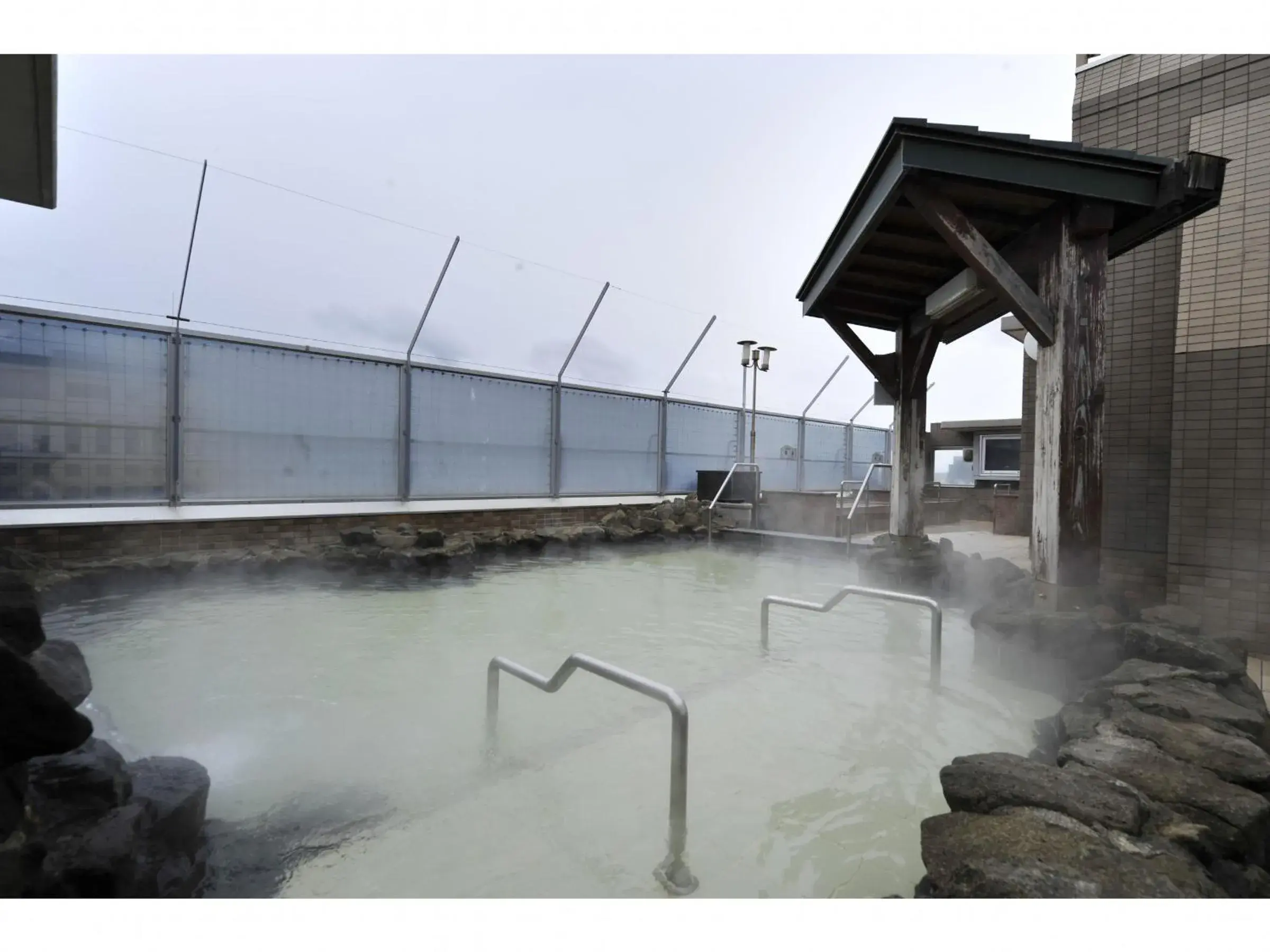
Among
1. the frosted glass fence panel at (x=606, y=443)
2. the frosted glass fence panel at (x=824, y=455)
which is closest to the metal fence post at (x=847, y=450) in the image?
the frosted glass fence panel at (x=824, y=455)

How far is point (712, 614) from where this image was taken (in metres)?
4.63

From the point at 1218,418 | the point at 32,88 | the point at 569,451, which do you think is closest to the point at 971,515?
the point at 569,451

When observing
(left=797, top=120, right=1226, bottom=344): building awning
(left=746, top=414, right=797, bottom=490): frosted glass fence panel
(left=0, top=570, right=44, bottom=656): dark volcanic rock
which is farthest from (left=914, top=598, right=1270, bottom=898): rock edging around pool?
(left=746, top=414, right=797, bottom=490): frosted glass fence panel

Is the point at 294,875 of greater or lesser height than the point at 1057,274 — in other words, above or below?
below

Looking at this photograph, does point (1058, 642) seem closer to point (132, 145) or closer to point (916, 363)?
point (916, 363)

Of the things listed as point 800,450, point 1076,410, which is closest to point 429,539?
point 1076,410

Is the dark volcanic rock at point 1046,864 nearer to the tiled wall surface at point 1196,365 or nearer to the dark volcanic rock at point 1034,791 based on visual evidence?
the dark volcanic rock at point 1034,791

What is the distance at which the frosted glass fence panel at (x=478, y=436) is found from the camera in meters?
8.02

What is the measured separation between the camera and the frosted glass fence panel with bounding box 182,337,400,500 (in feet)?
21.0

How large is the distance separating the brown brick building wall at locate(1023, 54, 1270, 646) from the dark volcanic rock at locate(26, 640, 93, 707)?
5.24m

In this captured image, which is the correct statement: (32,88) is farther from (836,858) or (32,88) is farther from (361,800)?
(836,858)

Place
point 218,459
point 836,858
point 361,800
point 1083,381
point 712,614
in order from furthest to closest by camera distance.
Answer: point 218,459, point 712,614, point 1083,381, point 361,800, point 836,858

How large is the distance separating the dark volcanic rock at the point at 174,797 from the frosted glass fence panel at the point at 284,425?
5450 mm

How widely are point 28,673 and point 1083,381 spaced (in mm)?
4321
